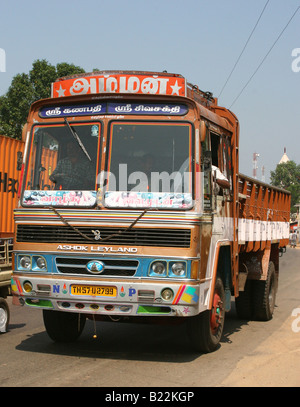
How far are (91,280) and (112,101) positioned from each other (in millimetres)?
2009

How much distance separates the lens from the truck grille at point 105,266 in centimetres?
645

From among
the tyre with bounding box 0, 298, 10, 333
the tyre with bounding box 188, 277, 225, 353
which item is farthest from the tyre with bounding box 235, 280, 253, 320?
the tyre with bounding box 0, 298, 10, 333

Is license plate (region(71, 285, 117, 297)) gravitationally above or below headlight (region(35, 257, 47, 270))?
below

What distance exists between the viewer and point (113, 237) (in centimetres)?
650

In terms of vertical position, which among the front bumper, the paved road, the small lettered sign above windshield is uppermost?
the small lettered sign above windshield

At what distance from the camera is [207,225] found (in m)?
6.79

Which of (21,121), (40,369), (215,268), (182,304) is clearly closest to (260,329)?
(215,268)

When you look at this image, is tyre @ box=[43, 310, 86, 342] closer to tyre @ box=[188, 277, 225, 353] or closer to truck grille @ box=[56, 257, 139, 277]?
truck grille @ box=[56, 257, 139, 277]

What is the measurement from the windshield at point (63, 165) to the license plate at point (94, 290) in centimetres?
89

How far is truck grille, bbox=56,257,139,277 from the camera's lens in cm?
645

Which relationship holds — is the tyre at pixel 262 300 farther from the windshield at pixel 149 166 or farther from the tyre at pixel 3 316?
the windshield at pixel 149 166

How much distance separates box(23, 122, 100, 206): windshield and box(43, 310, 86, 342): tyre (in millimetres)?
1612
